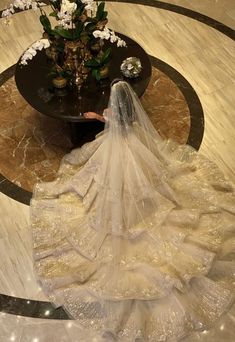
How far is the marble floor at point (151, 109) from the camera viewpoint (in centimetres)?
237

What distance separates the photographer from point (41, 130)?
131 inches

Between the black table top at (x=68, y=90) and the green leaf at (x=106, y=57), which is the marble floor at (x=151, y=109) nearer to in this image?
the black table top at (x=68, y=90)

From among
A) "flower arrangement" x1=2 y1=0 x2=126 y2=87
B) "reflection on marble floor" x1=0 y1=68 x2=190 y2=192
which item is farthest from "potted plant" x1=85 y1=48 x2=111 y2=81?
"reflection on marble floor" x1=0 y1=68 x2=190 y2=192

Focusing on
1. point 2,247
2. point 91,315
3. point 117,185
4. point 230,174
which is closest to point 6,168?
point 2,247

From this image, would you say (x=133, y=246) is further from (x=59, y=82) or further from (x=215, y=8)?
(x=215, y=8)

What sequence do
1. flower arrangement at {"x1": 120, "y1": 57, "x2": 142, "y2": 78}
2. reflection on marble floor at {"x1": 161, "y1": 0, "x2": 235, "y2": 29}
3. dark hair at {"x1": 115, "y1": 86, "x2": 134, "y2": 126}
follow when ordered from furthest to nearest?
reflection on marble floor at {"x1": 161, "y1": 0, "x2": 235, "y2": 29}
flower arrangement at {"x1": 120, "y1": 57, "x2": 142, "y2": 78}
dark hair at {"x1": 115, "y1": 86, "x2": 134, "y2": 126}

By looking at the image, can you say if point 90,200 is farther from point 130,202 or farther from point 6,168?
point 6,168

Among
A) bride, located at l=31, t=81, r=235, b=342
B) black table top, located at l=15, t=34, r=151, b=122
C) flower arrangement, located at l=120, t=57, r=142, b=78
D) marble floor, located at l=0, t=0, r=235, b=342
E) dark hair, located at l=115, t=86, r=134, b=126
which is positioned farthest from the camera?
flower arrangement, located at l=120, t=57, r=142, b=78

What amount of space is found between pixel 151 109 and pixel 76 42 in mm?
982

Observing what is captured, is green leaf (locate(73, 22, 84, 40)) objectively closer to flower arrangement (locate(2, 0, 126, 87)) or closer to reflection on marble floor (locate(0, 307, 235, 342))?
flower arrangement (locate(2, 0, 126, 87))

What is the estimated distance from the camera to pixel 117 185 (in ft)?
7.59

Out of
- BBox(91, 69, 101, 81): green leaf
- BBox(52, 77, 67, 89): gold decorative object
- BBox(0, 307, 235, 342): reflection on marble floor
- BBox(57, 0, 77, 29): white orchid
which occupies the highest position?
BBox(57, 0, 77, 29): white orchid

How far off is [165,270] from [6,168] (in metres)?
1.43

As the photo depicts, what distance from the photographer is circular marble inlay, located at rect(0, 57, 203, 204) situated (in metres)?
3.03
